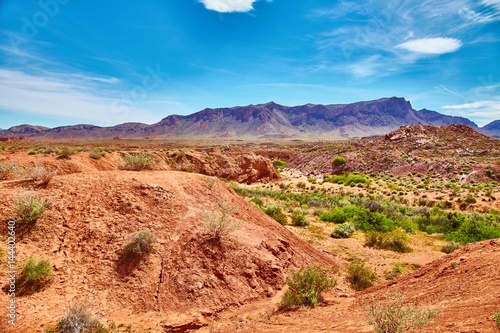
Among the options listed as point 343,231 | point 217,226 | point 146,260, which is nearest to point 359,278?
point 217,226

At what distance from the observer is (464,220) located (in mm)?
18078

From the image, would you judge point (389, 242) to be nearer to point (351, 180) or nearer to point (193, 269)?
point (193, 269)

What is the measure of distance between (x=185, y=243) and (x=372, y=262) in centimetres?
847

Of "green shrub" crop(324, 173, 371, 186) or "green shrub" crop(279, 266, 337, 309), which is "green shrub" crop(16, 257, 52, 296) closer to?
"green shrub" crop(279, 266, 337, 309)

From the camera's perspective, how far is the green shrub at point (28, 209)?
801 cm

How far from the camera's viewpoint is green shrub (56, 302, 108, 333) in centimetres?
575

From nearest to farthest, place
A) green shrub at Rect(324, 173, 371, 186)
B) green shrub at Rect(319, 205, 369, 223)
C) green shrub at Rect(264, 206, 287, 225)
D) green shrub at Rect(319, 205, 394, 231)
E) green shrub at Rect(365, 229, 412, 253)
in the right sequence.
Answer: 1. green shrub at Rect(365, 229, 412, 253)
2. green shrub at Rect(319, 205, 394, 231)
3. green shrub at Rect(264, 206, 287, 225)
4. green shrub at Rect(319, 205, 369, 223)
5. green shrub at Rect(324, 173, 371, 186)

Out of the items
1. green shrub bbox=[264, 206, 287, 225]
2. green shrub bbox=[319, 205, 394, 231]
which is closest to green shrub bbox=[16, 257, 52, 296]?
green shrub bbox=[264, 206, 287, 225]

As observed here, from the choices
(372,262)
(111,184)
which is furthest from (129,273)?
(372,262)

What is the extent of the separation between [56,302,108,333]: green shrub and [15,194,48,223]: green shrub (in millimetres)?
3258

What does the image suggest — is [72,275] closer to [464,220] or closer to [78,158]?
[78,158]

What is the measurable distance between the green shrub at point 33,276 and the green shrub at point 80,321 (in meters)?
1.30

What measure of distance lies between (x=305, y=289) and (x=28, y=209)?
25.4ft

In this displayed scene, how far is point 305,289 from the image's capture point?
8047 mm
